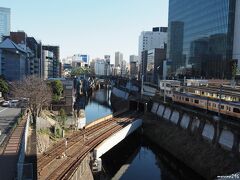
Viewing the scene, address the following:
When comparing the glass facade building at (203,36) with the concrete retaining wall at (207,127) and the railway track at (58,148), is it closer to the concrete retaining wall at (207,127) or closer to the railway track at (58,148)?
the concrete retaining wall at (207,127)

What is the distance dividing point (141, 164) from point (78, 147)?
325 inches

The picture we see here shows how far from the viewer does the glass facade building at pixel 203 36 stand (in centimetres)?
8212

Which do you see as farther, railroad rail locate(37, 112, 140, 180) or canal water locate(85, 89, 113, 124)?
canal water locate(85, 89, 113, 124)

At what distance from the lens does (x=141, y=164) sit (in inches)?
1463

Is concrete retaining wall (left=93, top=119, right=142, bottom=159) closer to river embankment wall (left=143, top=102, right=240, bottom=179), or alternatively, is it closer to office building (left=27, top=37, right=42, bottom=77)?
river embankment wall (left=143, top=102, right=240, bottom=179)

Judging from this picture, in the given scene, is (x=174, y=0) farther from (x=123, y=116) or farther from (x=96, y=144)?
(x=96, y=144)

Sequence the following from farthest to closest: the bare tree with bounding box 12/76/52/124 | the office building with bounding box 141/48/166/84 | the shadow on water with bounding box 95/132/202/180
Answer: the office building with bounding box 141/48/166/84, the bare tree with bounding box 12/76/52/124, the shadow on water with bounding box 95/132/202/180

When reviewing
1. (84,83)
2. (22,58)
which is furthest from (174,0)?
(22,58)

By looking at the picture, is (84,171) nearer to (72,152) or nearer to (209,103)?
(72,152)

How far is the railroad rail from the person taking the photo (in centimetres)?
2514

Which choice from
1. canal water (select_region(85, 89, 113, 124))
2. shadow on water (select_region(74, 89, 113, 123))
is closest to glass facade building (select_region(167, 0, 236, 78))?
canal water (select_region(85, 89, 113, 124))

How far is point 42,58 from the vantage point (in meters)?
119

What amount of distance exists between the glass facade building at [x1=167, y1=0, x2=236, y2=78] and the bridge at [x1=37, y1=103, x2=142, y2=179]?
43.4 m

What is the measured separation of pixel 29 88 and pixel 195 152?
22175mm
